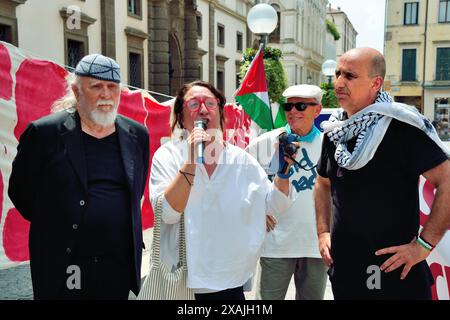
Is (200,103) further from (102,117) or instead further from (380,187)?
(380,187)

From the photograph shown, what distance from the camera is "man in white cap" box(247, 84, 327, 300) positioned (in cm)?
309

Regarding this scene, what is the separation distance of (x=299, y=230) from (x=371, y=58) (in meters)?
1.36

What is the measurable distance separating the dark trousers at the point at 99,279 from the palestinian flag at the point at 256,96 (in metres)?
3.04

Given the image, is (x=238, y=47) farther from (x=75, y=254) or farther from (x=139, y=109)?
(x=75, y=254)

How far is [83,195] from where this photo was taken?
2.21 meters

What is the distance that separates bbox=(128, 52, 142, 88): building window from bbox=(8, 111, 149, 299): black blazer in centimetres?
1469

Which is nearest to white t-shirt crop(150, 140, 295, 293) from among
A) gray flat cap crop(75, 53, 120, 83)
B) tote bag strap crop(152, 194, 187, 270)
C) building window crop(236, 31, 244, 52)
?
tote bag strap crop(152, 194, 187, 270)

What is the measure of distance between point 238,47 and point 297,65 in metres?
17.5

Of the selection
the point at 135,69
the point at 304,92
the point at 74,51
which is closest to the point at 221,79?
the point at 135,69

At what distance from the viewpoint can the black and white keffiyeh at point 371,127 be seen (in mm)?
2016

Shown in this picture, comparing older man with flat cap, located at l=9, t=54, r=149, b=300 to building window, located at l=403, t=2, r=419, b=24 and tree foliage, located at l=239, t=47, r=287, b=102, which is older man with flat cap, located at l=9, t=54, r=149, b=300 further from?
building window, located at l=403, t=2, r=419, b=24

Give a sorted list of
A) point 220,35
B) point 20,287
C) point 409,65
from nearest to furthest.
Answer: point 20,287, point 220,35, point 409,65

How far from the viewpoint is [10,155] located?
374 cm
